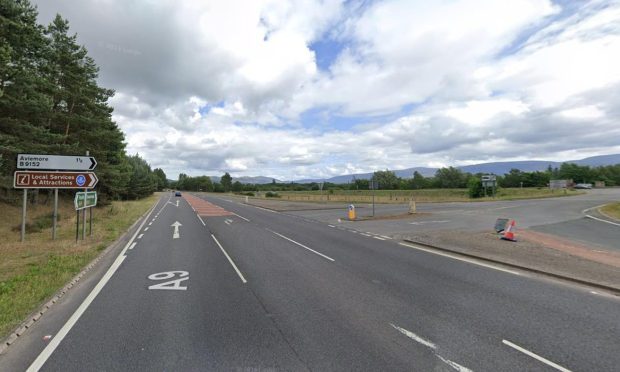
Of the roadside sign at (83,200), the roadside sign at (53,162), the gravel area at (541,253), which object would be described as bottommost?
the gravel area at (541,253)

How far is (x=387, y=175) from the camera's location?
173250 millimetres

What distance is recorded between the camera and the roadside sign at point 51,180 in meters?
12.3

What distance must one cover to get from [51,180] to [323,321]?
537 inches

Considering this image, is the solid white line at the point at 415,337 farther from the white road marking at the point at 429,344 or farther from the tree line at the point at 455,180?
the tree line at the point at 455,180

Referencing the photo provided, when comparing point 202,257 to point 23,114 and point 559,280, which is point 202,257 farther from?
point 23,114

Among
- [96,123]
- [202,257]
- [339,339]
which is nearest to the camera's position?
[339,339]

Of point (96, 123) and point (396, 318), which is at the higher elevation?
point (96, 123)

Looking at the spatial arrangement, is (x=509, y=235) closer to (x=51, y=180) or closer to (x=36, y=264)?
(x=36, y=264)

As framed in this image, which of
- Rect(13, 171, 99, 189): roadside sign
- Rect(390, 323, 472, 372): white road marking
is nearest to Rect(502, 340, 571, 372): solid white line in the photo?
Rect(390, 323, 472, 372): white road marking

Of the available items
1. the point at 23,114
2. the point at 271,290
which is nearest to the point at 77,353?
the point at 271,290

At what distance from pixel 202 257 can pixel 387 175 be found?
170m

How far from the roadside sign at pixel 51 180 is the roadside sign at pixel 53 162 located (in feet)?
0.91

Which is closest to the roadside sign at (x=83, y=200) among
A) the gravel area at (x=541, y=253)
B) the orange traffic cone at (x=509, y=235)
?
the gravel area at (x=541, y=253)

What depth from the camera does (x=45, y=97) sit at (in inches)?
723
